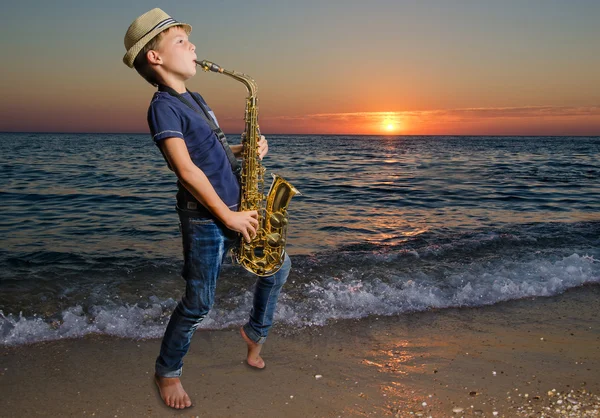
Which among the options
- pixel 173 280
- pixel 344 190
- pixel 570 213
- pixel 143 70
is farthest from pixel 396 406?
pixel 344 190

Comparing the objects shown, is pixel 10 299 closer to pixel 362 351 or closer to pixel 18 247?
pixel 18 247

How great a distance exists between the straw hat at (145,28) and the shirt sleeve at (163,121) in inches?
12.5

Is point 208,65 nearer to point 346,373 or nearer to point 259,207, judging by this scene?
point 259,207

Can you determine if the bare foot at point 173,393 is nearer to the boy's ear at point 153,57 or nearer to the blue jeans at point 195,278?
the blue jeans at point 195,278

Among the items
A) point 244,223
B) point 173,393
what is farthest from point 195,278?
point 173,393

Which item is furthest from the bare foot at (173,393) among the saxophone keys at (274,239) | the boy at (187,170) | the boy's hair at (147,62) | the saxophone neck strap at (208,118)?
the boy's hair at (147,62)

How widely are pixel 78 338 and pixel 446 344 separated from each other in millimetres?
3053

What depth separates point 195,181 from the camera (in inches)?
107

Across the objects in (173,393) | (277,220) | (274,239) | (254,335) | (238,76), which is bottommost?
(173,393)

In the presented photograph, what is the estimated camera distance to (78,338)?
4195 mm

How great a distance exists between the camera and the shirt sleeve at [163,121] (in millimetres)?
2684

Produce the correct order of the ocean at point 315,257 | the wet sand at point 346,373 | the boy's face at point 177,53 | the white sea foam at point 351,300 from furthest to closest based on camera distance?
1. the ocean at point 315,257
2. the white sea foam at point 351,300
3. the wet sand at point 346,373
4. the boy's face at point 177,53

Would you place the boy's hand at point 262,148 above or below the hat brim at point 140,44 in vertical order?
below

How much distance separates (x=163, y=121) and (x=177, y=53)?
16.7 inches
